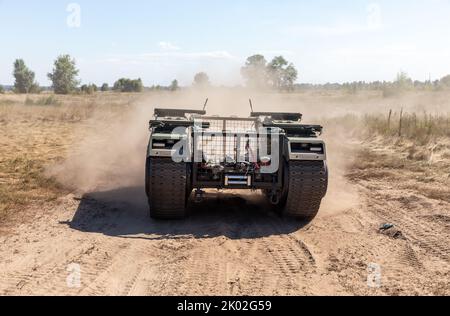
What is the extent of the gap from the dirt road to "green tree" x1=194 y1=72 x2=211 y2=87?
14196 millimetres

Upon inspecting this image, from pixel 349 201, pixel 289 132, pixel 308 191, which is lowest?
pixel 349 201

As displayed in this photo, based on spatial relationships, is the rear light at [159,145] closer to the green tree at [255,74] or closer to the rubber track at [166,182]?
the rubber track at [166,182]

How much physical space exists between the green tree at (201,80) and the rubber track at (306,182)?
52.2 feet

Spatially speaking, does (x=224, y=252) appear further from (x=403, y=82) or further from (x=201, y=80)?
(x=403, y=82)

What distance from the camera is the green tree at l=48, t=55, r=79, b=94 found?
62.6m

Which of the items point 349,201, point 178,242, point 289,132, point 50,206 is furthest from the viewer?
point 349,201

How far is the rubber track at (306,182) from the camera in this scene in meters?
7.84

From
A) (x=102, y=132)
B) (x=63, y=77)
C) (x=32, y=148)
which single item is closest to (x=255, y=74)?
(x=102, y=132)

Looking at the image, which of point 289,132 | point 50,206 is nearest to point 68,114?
point 50,206

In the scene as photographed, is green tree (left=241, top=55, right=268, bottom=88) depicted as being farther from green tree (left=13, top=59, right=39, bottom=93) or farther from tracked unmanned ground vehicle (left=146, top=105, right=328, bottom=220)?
green tree (left=13, top=59, right=39, bottom=93)

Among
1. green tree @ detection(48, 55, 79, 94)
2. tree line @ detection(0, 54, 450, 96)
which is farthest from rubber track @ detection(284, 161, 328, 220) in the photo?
green tree @ detection(48, 55, 79, 94)

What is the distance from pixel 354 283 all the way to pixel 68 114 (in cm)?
2764

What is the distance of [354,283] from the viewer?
5809 mm
